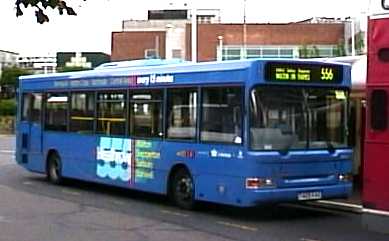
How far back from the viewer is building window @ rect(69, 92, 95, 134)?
18.0m

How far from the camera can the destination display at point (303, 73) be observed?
13.4 m

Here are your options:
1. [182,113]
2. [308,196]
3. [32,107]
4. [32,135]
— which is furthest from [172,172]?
[32,107]

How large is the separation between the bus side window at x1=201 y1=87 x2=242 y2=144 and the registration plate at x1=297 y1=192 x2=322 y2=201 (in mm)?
1336

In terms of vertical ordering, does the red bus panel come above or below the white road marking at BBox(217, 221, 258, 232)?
above

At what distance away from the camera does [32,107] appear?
20.9 meters

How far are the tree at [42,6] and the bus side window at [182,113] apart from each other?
9.30 m

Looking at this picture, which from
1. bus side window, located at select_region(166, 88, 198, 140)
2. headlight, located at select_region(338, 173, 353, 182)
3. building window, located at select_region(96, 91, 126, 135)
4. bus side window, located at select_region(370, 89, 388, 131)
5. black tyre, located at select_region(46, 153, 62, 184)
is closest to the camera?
bus side window, located at select_region(370, 89, 388, 131)

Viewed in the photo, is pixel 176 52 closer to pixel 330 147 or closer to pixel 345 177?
pixel 345 177

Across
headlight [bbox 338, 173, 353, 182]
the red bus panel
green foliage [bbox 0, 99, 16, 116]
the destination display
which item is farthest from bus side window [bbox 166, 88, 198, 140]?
green foliage [bbox 0, 99, 16, 116]

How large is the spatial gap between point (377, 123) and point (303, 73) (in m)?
4.33

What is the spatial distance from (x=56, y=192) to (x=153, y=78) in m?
4.08

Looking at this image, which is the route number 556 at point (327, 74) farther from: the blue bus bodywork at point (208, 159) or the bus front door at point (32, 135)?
the bus front door at point (32, 135)

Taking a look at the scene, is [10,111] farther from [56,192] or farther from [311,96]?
[311,96]

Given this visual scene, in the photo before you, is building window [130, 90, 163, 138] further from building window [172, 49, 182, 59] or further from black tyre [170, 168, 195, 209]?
building window [172, 49, 182, 59]
